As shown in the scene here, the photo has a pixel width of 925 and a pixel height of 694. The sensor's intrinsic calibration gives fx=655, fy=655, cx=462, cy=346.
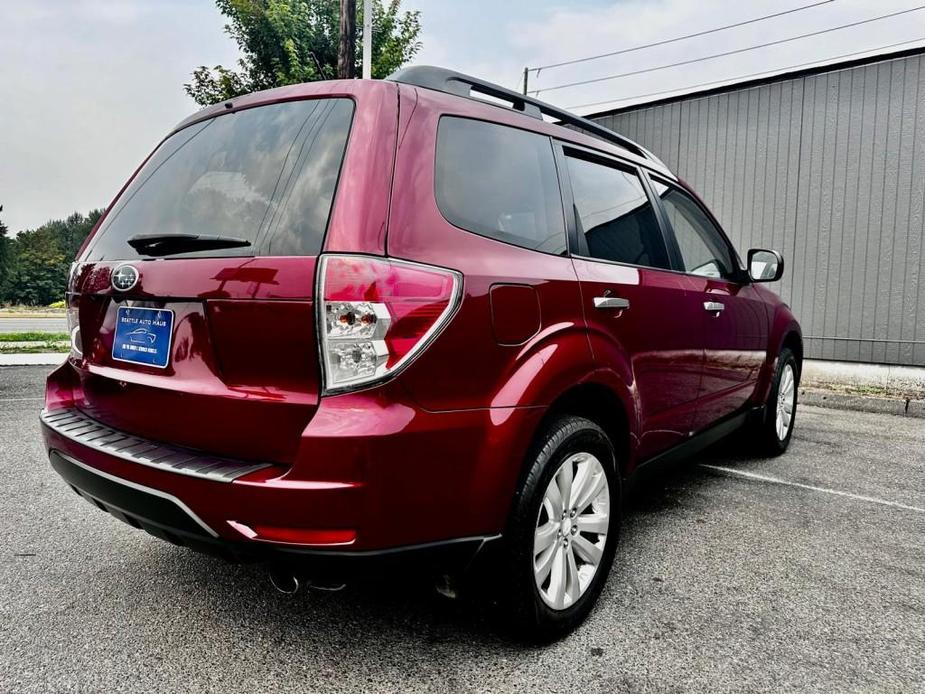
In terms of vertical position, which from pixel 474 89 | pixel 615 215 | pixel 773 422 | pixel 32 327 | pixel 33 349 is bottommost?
pixel 32 327

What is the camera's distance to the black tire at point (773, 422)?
4.37m

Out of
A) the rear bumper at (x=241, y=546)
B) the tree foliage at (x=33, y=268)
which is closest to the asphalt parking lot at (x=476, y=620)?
the rear bumper at (x=241, y=546)

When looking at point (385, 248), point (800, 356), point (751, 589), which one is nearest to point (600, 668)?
point (751, 589)

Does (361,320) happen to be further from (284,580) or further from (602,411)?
(602,411)

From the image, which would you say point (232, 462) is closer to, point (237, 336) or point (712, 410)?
point (237, 336)

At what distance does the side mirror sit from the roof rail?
158cm

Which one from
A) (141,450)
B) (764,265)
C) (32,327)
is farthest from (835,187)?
(32,327)

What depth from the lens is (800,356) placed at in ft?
16.2

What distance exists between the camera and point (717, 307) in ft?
11.1

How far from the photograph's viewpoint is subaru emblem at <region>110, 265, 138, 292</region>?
78.0 inches

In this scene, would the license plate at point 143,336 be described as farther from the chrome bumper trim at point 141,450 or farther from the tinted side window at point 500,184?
the tinted side window at point 500,184

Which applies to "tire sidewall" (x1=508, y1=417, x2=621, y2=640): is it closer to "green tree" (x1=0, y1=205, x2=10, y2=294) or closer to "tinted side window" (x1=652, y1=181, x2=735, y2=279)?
"tinted side window" (x1=652, y1=181, x2=735, y2=279)

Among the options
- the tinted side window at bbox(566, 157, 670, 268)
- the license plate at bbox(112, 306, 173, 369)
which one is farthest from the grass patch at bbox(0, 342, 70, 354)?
the tinted side window at bbox(566, 157, 670, 268)

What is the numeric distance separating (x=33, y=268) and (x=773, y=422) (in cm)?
9862
